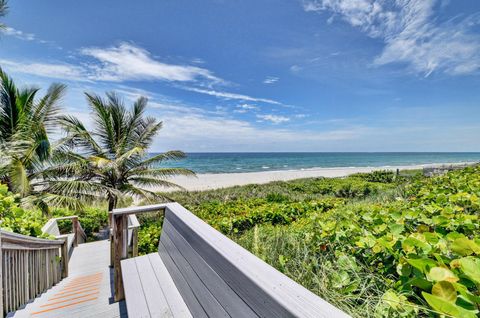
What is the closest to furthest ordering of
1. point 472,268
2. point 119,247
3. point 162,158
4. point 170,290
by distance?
point 472,268 → point 170,290 → point 119,247 → point 162,158

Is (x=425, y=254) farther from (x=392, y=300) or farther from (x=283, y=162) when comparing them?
(x=283, y=162)

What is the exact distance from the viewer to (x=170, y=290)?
2.05 meters

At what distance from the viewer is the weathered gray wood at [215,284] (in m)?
1.01

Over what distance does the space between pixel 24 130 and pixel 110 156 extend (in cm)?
272

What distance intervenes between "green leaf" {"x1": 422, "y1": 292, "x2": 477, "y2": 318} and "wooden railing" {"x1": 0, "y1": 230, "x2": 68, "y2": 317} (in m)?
2.68

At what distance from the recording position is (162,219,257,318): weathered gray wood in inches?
39.9

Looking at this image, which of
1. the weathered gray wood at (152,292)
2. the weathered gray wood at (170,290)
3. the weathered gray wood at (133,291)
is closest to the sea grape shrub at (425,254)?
the weathered gray wood at (170,290)

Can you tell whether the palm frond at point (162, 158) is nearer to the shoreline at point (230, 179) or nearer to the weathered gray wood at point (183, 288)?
the weathered gray wood at point (183, 288)

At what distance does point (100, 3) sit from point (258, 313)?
936 centimetres

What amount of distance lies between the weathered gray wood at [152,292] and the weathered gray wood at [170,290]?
0.10 feet

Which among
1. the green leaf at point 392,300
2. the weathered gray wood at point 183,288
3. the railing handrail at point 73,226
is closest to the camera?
the green leaf at point 392,300

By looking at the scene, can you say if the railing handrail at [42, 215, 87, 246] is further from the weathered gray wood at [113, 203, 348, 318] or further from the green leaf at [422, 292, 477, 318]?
the green leaf at [422, 292, 477, 318]

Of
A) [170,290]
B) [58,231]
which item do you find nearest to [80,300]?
[170,290]

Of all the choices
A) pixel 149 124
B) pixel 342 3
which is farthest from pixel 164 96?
pixel 342 3
